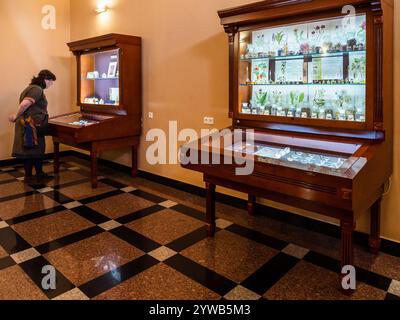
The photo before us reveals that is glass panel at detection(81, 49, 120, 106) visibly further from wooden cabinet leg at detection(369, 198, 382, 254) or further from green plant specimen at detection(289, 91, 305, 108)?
wooden cabinet leg at detection(369, 198, 382, 254)

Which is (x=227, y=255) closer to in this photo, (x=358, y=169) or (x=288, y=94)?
(x=358, y=169)

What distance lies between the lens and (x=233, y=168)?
2.54 m

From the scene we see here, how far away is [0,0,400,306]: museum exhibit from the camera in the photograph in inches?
89.5

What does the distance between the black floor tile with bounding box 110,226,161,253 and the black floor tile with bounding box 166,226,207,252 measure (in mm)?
142

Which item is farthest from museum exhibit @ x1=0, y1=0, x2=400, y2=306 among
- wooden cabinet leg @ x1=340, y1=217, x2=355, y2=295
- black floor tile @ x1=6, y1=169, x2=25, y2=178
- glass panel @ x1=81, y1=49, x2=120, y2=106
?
glass panel @ x1=81, y1=49, x2=120, y2=106

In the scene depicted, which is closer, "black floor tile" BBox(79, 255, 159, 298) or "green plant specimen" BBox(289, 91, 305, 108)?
"black floor tile" BBox(79, 255, 159, 298)

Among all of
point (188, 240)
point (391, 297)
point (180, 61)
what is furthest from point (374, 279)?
point (180, 61)

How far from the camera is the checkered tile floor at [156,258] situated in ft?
7.41

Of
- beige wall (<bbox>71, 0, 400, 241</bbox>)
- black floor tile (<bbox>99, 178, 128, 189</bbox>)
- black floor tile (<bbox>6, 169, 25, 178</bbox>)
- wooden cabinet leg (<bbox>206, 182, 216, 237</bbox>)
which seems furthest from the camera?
black floor tile (<bbox>6, 169, 25, 178</bbox>)

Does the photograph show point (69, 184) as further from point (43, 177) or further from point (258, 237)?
point (258, 237)

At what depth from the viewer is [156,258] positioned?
2688 mm

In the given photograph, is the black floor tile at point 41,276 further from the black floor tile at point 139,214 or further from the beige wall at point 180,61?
the beige wall at point 180,61
